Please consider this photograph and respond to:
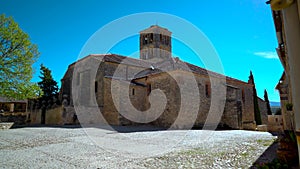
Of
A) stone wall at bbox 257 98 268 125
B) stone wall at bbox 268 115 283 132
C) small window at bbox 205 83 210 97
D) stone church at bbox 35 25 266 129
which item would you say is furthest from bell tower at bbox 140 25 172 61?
stone wall at bbox 268 115 283 132

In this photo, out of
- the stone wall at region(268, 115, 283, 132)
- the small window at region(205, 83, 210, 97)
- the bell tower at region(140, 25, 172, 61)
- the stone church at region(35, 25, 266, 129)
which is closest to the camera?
the stone wall at region(268, 115, 283, 132)

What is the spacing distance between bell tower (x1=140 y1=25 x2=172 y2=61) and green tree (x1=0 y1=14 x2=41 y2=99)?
19.8m

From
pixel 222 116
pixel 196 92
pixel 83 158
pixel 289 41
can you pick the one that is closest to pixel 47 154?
pixel 83 158

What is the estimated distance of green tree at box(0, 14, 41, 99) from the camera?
11398 millimetres

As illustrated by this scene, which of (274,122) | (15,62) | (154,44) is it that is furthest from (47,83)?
(274,122)

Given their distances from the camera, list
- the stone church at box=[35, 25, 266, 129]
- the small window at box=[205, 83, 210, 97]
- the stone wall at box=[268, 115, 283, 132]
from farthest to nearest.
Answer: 1. the small window at box=[205, 83, 210, 97]
2. the stone church at box=[35, 25, 266, 129]
3. the stone wall at box=[268, 115, 283, 132]

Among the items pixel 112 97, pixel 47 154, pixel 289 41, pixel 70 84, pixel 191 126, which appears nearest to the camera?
pixel 289 41

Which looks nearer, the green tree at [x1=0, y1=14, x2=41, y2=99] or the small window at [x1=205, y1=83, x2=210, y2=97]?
the green tree at [x1=0, y1=14, x2=41, y2=99]

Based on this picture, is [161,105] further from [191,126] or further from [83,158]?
[83,158]

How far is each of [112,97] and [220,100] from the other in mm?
9361

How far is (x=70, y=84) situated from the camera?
21.4 meters

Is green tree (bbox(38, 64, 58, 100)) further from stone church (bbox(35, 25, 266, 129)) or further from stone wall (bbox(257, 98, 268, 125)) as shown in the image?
stone wall (bbox(257, 98, 268, 125))

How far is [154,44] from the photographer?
3088cm

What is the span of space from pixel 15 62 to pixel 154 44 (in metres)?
21.5
